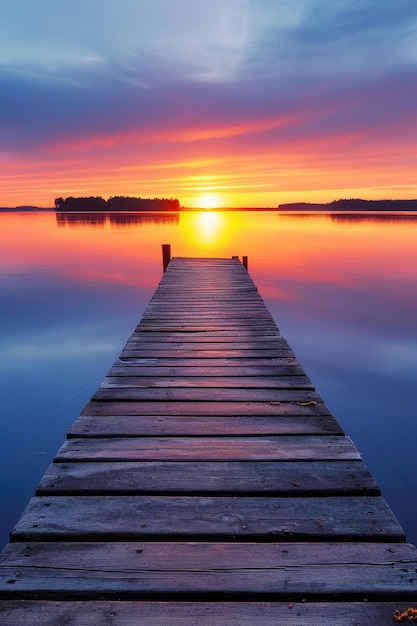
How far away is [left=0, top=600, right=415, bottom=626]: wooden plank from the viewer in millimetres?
1576

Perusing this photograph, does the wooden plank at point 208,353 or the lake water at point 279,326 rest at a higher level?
the wooden plank at point 208,353

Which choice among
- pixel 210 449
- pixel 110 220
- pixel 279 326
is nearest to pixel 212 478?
pixel 210 449

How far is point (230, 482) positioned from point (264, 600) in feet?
2.39

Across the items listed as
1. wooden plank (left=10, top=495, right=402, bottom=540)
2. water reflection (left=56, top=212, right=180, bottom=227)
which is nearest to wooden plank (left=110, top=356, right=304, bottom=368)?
wooden plank (left=10, top=495, right=402, bottom=540)

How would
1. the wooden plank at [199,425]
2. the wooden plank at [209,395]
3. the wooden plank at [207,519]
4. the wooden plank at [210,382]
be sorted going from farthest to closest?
the wooden plank at [210,382], the wooden plank at [209,395], the wooden plank at [199,425], the wooden plank at [207,519]

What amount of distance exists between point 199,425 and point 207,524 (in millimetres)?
1050

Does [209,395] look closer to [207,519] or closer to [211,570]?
[207,519]

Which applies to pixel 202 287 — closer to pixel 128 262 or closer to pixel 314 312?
pixel 314 312

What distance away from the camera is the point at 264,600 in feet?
5.49

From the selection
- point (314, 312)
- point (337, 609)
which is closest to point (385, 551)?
point (337, 609)

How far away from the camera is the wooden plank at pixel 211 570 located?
5.51 ft

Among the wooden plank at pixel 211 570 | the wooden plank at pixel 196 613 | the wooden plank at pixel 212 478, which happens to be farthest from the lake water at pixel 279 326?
the wooden plank at pixel 196 613

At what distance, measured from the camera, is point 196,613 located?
5.28ft

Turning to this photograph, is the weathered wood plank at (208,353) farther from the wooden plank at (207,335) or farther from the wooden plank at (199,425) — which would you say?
the wooden plank at (199,425)
